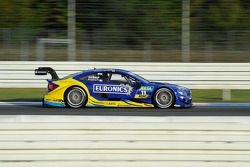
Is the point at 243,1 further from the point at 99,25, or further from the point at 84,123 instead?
the point at 84,123

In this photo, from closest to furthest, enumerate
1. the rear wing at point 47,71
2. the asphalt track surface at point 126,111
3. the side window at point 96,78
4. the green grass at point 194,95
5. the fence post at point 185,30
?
1. the asphalt track surface at point 126,111
2. the side window at point 96,78
3. the rear wing at point 47,71
4. the green grass at point 194,95
5. the fence post at point 185,30

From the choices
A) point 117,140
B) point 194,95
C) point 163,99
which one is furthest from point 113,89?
point 117,140

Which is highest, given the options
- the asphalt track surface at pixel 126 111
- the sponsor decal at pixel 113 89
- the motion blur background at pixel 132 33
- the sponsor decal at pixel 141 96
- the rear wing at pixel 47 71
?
the motion blur background at pixel 132 33

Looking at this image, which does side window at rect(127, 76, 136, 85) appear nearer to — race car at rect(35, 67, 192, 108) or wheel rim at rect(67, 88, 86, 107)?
race car at rect(35, 67, 192, 108)

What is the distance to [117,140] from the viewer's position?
18.3 feet

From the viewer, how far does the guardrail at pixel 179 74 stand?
1802 cm

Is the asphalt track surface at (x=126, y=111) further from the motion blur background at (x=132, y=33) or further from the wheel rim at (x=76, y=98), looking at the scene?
the motion blur background at (x=132, y=33)

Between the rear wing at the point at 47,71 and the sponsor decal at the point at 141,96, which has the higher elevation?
the rear wing at the point at 47,71

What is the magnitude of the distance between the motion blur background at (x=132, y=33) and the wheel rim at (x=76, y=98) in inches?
201

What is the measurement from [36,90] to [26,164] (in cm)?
1311

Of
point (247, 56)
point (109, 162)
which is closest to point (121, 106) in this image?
point (247, 56)

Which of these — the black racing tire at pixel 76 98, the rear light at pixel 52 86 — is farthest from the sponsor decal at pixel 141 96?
the rear light at pixel 52 86

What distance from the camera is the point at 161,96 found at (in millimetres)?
13531

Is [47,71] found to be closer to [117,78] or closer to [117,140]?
[117,78]
